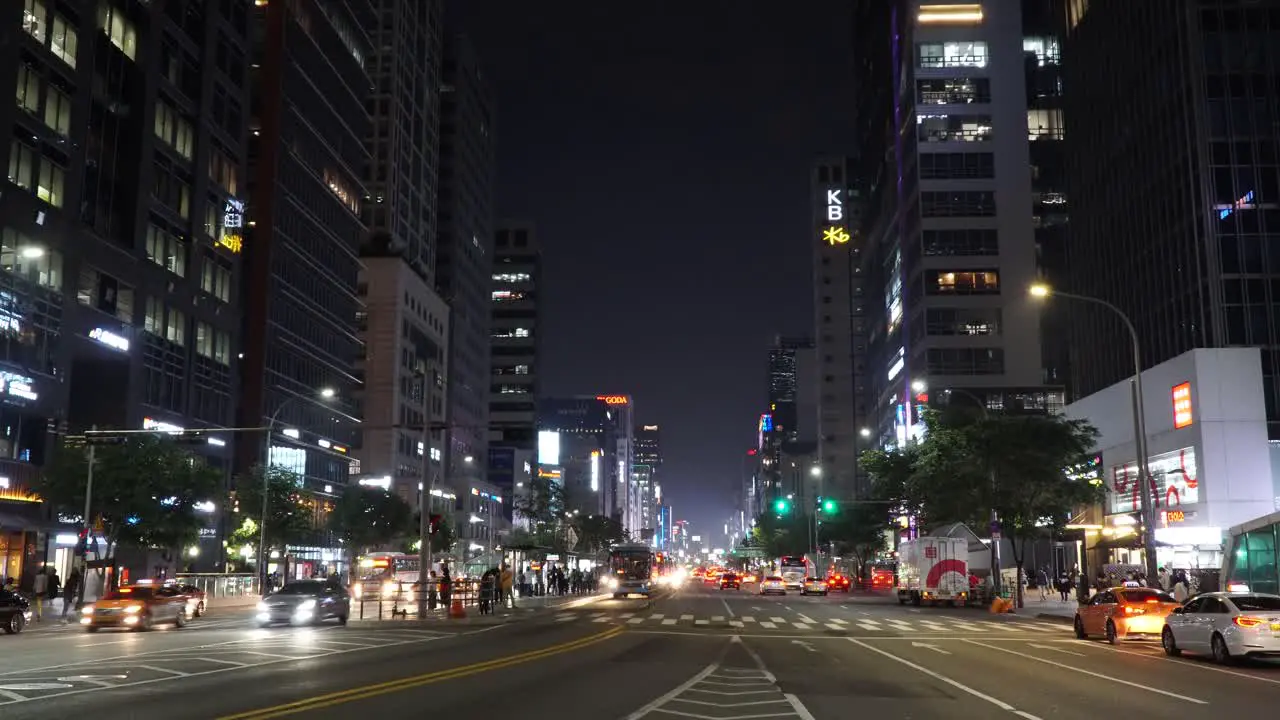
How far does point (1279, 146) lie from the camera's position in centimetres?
6719

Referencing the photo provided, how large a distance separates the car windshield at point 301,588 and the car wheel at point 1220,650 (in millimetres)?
28180

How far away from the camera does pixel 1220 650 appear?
24.0m

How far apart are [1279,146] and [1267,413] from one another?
56.2ft

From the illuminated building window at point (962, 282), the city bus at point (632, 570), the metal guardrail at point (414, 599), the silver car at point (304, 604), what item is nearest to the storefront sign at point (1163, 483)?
the city bus at point (632, 570)

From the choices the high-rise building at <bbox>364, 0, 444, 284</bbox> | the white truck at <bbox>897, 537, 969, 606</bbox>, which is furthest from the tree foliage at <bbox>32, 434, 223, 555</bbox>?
the high-rise building at <bbox>364, 0, 444, 284</bbox>

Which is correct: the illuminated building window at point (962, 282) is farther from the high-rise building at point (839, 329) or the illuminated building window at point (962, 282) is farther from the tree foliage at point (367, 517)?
the high-rise building at point (839, 329)

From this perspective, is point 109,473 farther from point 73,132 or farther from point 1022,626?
point 1022,626

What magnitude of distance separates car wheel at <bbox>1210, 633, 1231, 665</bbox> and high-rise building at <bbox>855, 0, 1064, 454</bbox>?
79698mm

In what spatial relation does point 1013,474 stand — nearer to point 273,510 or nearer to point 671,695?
point 671,695

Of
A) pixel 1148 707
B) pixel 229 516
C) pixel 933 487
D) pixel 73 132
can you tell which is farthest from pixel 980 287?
pixel 1148 707

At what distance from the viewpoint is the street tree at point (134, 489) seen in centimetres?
5191

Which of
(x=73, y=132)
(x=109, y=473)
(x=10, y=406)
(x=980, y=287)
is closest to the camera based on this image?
(x=109, y=473)

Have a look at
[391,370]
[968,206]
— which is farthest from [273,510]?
[968,206]

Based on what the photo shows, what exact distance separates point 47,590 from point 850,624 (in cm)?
3757
